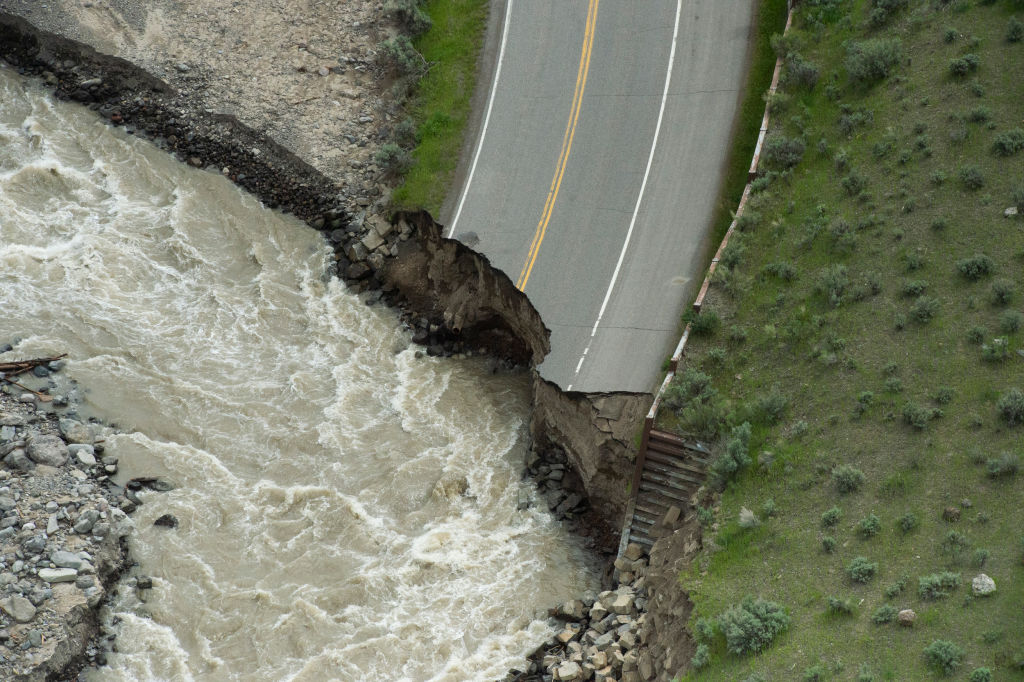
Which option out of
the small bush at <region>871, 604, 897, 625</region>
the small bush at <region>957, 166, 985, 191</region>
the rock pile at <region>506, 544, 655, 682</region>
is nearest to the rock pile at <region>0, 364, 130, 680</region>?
the rock pile at <region>506, 544, 655, 682</region>

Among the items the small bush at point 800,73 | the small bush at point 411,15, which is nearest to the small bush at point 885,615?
the small bush at point 800,73

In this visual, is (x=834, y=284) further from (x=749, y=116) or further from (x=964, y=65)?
(x=749, y=116)

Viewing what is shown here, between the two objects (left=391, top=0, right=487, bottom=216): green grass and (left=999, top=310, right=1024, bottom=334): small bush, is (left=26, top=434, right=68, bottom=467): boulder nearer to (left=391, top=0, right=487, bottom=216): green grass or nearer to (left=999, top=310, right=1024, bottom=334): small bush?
(left=391, top=0, right=487, bottom=216): green grass

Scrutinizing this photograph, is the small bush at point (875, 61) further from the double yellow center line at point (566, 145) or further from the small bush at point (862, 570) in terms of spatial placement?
the small bush at point (862, 570)

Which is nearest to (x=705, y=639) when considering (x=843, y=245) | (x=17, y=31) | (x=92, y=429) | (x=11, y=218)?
(x=843, y=245)

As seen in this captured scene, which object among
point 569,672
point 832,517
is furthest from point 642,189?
point 569,672
